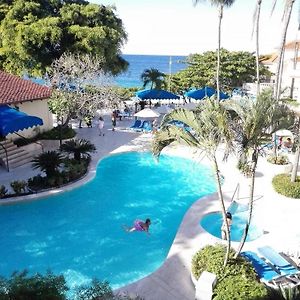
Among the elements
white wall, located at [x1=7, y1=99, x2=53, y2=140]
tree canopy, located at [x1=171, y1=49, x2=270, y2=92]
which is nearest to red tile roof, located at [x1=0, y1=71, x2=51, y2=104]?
white wall, located at [x1=7, y1=99, x2=53, y2=140]

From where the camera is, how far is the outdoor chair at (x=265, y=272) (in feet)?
34.4

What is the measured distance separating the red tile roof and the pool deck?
16.3 feet

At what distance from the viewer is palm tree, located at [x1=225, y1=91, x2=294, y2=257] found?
8969 millimetres

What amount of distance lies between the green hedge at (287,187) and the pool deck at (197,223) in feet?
0.99

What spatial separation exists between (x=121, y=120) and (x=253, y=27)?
14887 millimetres

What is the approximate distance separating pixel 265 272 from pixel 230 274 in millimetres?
1400

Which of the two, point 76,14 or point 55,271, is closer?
point 55,271

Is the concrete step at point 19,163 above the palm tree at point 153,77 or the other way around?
the other way around

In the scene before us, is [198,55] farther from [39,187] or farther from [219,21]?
[39,187]

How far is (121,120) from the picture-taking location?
1373 inches

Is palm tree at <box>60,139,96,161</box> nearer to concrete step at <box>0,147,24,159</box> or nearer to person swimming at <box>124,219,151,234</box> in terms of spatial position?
concrete step at <box>0,147,24,159</box>

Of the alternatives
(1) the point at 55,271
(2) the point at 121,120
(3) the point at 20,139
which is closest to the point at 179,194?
(1) the point at 55,271

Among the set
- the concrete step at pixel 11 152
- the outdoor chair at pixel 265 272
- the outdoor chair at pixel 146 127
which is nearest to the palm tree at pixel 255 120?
the outdoor chair at pixel 265 272

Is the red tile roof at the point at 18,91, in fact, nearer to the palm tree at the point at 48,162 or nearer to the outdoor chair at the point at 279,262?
the palm tree at the point at 48,162
